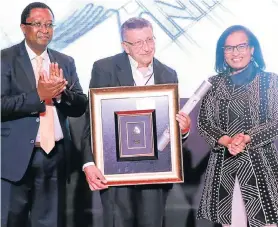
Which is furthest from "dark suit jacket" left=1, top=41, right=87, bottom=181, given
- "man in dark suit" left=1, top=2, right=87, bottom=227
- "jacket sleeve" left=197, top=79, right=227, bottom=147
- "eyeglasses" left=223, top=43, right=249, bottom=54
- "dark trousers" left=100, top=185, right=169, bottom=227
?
"eyeglasses" left=223, top=43, right=249, bottom=54

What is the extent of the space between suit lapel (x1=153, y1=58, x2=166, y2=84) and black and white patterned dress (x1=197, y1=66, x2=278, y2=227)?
0.74 ft

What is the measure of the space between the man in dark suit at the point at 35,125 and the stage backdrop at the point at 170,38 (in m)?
0.09

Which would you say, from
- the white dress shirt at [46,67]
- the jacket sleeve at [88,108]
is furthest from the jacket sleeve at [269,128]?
the white dress shirt at [46,67]

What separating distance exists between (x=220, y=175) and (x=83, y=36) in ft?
3.11

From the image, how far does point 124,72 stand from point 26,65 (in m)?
0.46

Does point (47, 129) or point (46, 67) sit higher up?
point (46, 67)

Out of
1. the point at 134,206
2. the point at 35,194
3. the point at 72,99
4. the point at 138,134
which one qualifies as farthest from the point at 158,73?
the point at 35,194

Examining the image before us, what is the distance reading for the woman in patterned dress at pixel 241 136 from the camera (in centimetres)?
226

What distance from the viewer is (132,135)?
232 centimetres

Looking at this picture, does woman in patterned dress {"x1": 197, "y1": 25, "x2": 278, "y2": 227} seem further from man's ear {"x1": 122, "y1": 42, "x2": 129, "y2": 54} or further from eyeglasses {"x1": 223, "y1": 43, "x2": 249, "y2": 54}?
man's ear {"x1": 122, "y1": 42, "x2": 129, "y2": 54}

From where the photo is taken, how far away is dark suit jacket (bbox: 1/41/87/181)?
2277 millimetres

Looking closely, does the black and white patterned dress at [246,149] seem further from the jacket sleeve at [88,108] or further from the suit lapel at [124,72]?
the jacket sleeve at [88,108]

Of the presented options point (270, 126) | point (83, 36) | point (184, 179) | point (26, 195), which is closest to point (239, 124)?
point (270, 126)

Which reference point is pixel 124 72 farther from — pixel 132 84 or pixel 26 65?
pixel 26 65
